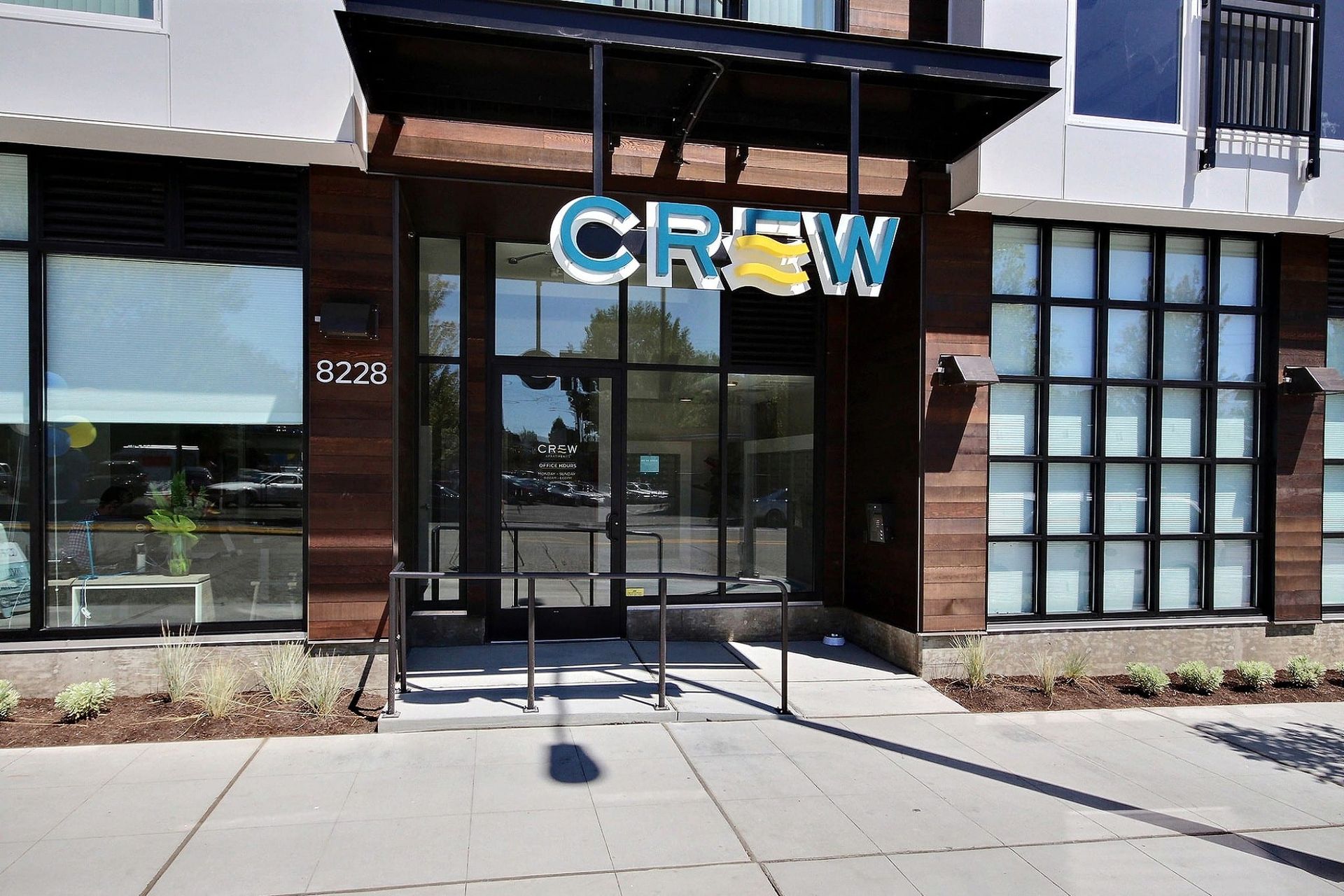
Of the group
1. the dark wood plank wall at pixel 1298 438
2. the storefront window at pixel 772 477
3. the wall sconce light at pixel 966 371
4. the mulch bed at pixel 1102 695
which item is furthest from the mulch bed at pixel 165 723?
the dark wood plank wall at pixel 1298 438

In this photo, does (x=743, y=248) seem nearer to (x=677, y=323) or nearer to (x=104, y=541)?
(x=677, y=323)

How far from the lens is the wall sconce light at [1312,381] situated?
731 centimetres

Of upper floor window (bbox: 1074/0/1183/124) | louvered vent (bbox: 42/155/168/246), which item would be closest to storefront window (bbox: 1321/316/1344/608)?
upper floor window (bbox: 1074/0/1183/124)

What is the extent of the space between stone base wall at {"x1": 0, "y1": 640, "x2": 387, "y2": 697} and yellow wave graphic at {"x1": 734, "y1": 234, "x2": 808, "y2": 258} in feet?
13.3

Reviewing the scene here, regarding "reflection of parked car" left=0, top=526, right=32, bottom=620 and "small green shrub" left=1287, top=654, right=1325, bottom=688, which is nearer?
"reflection of parked car" left=0, top=526, right=32, bottom=620

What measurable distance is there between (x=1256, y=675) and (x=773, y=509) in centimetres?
444

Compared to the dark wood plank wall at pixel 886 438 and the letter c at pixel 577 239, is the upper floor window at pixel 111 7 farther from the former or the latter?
the dark wood plank wall at pixel 886 438

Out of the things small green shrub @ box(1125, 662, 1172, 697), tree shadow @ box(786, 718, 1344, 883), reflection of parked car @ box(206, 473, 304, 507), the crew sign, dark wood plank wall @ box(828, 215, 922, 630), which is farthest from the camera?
dark wood plank wall @ box(828, 215, 922, 630)

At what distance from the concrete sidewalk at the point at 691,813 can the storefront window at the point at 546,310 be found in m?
3.76

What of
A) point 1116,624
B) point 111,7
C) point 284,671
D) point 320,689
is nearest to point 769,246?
point 320,689

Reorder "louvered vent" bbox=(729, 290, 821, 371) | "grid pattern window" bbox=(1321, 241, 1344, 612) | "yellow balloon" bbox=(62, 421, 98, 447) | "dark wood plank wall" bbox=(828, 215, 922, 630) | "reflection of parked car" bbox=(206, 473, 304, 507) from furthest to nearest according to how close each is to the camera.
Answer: "louvered vent" bbox=(729, 290, 821, 371), "grid pattern window" bbox=(1321, 241, 1344, 612), "dark wood plank wall" bbox=(828, 215, 922, 630), "reflection of parked car" bbox=(206, 473, 304, 507), "yellow balloon" bbox=(62, 421, 98, 447)

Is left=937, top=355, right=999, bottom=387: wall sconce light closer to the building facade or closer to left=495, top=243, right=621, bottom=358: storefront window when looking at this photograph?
the building facade

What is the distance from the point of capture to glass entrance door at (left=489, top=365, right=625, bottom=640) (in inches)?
→ 305

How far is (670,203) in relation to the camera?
17.5ft
